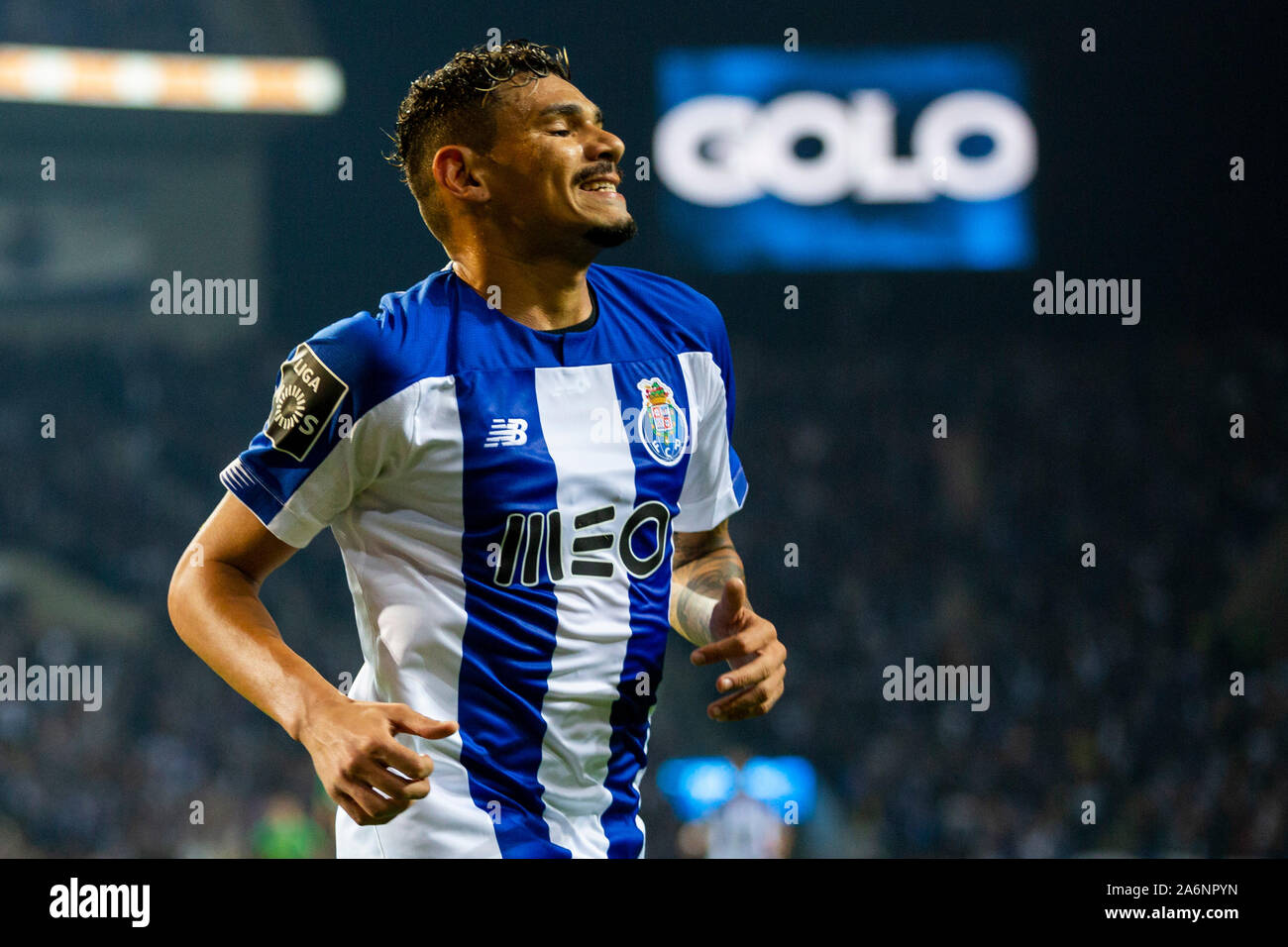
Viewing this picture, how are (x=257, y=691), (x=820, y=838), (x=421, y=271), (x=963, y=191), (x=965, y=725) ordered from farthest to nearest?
(x=963, y=191)
(x=421, y=271)
(x=965, y=725)
(x=820, y=838)
(x=257, y=691)

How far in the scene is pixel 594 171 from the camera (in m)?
2.40

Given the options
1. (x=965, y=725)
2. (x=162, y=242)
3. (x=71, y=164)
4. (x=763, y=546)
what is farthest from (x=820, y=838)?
(x=71, y=164)

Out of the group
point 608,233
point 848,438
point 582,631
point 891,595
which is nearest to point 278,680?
point 582,631

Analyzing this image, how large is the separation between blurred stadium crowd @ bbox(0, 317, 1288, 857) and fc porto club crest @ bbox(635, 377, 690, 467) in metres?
7.19

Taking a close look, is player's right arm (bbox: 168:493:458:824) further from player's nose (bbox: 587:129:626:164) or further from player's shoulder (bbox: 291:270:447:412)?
player's nose (bbox: 587:129:626:164)

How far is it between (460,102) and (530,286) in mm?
394

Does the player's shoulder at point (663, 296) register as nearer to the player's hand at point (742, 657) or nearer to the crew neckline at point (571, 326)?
the crew neckline at point (571, 326)

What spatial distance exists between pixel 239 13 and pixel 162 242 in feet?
9.02

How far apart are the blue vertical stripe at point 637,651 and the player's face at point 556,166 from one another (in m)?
0.28

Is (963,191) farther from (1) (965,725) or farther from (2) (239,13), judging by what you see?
(2) (239,13)

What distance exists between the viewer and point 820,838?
376 inches

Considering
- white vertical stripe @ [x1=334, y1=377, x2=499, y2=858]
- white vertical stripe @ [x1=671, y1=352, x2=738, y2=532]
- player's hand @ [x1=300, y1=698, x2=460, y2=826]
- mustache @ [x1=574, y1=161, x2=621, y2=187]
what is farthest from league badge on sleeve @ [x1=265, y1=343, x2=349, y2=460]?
white vertical stripe @ [x1=671, y1=352, x2=738, y2=532]

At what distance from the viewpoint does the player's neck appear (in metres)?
2.39
